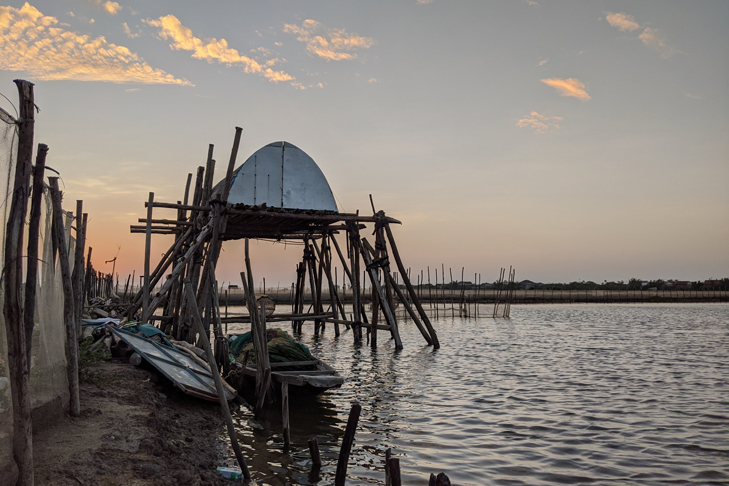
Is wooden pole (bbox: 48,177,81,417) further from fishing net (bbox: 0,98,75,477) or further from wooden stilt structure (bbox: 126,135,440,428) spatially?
wooden stilt structure (bbox: 126,135,440,428)

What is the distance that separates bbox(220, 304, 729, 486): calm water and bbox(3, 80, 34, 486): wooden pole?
2.71 m

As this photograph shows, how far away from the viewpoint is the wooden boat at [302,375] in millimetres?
8984

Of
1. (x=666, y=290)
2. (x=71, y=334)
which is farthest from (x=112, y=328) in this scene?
(x=666, y=290)

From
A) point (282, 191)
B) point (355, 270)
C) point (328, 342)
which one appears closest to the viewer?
point (282, 191)

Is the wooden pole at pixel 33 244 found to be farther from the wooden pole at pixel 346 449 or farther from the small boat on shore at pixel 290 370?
the small boat on shore at pixel 290 370

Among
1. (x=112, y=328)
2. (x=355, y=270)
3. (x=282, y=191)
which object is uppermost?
(x=282, y=191)

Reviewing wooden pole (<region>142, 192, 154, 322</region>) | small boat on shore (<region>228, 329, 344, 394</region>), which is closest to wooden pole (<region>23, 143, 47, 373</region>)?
small boat on shore (<region>228, 329, 344, 394</region>)

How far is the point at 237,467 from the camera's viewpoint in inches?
251

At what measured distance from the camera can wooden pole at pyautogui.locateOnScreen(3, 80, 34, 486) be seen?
3906 millimetres

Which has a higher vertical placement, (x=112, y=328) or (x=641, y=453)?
(x=112, y=328)

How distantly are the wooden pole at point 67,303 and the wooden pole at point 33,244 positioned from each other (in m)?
0.78

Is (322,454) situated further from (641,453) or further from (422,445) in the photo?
(641,453)

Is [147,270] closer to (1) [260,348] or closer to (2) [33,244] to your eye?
(1) [260,348]

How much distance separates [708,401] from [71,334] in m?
10.8
